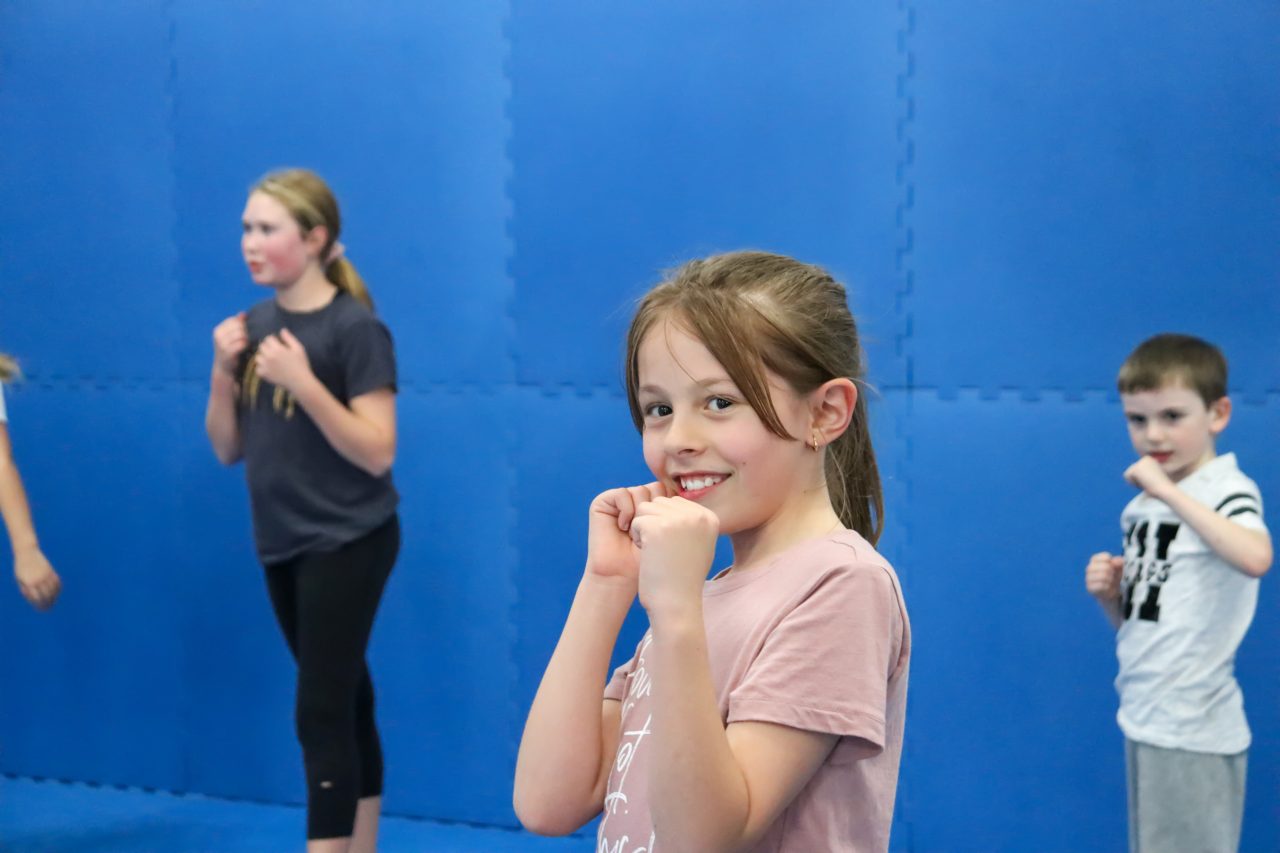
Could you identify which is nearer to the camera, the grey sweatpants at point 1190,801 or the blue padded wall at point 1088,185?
the grey sweatpants at point 1190,801

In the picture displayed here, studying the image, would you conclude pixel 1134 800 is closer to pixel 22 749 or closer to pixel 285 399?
pixel 285 399

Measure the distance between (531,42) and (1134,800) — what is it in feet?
7.47

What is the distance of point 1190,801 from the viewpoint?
8.33 ft

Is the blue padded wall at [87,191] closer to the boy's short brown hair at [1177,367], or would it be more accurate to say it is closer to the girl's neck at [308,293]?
the girl's neck at [308,293]

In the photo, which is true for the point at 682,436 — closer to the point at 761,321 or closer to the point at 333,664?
the point at 761,321

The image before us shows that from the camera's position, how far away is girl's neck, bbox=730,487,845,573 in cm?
133

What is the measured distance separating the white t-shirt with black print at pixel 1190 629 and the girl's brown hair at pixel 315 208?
5.86 feet

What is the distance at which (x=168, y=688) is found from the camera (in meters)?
3.92

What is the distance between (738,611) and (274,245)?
80.1 inches

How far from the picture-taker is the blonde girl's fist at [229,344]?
2.98 meters

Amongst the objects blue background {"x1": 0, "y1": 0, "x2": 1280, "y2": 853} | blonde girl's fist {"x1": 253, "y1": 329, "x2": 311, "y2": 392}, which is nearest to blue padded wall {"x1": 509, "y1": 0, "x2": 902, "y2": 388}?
blue background {"x1": 0, "y1": 0, "x2": 1280, "y2": 853}

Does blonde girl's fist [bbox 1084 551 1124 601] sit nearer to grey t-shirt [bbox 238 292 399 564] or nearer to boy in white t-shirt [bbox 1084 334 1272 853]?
boy in white t-shirt [bbox 1084 334 1272 853]

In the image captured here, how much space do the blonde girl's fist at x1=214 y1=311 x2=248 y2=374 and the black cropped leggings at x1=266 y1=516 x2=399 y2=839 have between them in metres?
0.47

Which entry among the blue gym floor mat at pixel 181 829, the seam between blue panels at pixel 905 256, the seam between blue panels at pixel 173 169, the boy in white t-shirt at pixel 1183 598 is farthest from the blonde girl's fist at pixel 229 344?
the boy in white t-shirt at pixel 1183 598
